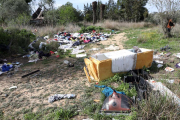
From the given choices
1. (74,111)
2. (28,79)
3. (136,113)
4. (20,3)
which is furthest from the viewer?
(20,3)

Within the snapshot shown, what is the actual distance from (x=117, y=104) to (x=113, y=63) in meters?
1.37

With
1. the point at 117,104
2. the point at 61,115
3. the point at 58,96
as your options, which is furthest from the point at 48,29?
the point at 117,104

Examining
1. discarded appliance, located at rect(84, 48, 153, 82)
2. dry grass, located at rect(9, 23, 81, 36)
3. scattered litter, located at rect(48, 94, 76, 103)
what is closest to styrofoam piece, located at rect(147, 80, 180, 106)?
discarded appliance, located at rect(84, 48, 153, 82)

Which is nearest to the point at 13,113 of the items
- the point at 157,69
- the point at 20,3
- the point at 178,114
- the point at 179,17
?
the point at 178,114

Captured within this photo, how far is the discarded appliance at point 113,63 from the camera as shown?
11.1 ft

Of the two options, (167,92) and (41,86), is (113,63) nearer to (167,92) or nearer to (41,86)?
(167,92)

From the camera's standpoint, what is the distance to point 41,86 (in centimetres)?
349

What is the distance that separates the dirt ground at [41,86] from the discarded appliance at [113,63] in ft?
1.28

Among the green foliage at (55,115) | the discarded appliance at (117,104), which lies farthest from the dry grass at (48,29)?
the discarded appliance at (117,104)

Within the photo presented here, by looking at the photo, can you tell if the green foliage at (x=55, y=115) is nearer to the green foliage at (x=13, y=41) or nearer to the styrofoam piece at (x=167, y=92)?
the styrofoam piece at (x=167, y=92)

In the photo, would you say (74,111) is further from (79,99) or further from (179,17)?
(179,17)

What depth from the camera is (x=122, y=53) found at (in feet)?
11.8

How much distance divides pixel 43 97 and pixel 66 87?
603mm

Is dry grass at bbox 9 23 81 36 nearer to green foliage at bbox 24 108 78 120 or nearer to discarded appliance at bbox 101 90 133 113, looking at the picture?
green foliage at bbox 24 108 78 120
